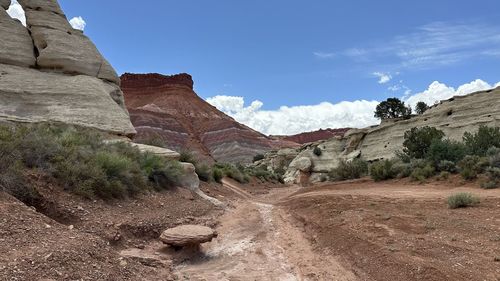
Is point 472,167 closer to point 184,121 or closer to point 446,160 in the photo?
point 446,160

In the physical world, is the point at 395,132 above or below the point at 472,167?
above

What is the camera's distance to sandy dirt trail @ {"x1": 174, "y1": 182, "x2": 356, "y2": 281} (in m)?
6.46

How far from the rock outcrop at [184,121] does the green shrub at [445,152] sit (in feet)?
143

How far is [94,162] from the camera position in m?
10.1

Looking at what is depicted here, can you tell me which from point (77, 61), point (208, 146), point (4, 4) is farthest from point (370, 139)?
point (208, 146)

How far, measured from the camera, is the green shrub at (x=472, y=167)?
15328 millimetres

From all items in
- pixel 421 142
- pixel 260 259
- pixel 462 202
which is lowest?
pixel 260 259

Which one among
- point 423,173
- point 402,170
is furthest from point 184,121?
point 423,173

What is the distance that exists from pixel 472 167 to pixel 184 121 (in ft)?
221

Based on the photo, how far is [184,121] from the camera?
259ft

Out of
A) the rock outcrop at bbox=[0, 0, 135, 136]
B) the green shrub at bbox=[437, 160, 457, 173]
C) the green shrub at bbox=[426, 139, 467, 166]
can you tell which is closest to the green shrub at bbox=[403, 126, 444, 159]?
the green shrub at bbox=[426, 139, 467, 166]

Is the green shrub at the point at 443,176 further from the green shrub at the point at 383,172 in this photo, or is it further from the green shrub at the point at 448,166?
the green shrub at the point at 383,172

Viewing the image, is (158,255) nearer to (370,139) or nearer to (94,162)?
(94,162)

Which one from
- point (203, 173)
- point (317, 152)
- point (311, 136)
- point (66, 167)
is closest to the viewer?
point (66, 167)
